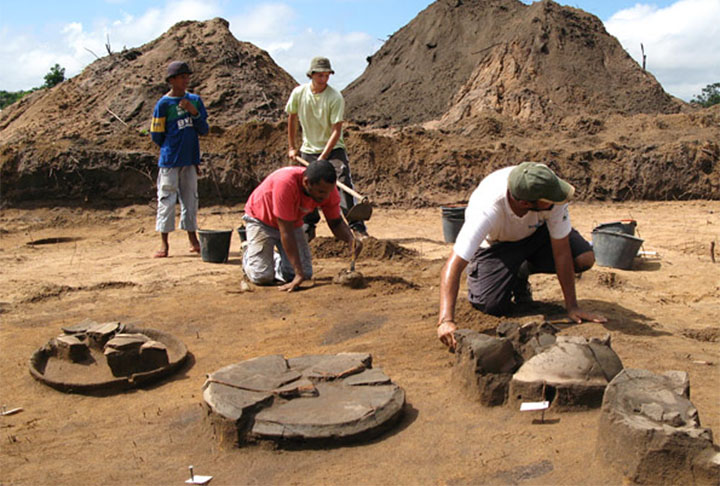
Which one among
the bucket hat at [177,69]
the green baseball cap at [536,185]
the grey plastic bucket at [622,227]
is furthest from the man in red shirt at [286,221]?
the grey plastic bucket at [622,227]

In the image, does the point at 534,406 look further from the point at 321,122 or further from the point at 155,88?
the point at 155,88

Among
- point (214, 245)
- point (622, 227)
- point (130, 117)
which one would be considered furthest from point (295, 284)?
point (130, 117)

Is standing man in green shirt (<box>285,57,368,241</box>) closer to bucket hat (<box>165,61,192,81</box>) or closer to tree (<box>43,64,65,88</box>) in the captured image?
bucket hat (<box>165,61,192,81</box>)

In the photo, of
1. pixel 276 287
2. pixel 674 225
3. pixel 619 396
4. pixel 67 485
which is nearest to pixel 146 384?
pixel 67 485

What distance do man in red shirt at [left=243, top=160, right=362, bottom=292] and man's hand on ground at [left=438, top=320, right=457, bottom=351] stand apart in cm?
158

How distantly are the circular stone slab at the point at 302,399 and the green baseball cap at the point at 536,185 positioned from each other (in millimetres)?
1184

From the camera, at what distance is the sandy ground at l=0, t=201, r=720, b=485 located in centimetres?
237

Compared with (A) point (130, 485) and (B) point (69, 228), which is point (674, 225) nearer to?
(A) point (130, 485)

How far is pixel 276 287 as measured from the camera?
5.07 meters

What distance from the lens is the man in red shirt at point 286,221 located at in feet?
15.3

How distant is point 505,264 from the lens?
13.0ft

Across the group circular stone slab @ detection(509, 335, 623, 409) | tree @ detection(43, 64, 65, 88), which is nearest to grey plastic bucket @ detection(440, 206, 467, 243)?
circular stone slab @ detection(509, 335, 623, 409)

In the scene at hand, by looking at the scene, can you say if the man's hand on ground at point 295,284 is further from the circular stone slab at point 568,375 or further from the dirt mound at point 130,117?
the dirt mound at point 130,117

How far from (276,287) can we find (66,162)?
231 inches
